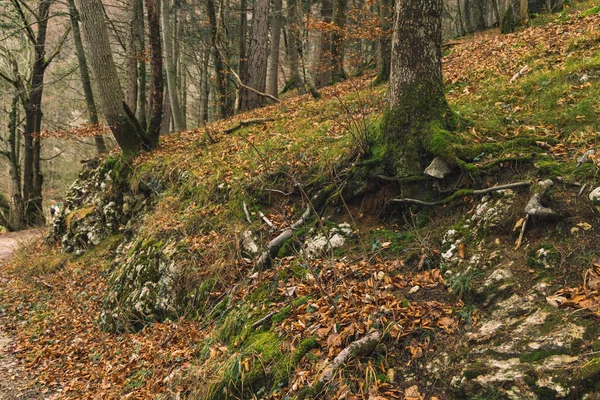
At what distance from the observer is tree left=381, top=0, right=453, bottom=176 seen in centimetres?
432

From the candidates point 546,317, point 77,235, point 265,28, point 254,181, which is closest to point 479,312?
point 546,317

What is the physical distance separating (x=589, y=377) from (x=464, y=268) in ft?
4.45

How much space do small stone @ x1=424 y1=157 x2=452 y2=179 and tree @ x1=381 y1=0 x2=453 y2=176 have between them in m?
0.16

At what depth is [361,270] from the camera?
3.93 metres

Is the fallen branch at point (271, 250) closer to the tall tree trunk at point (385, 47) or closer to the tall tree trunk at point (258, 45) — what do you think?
the tall tree trunk at point (385, 47)

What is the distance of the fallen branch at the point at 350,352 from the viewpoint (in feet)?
9.40

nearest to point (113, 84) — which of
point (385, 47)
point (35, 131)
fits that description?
point (385, 47)

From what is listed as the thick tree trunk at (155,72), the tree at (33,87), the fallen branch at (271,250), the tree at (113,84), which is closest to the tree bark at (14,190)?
the tree at (33,87)

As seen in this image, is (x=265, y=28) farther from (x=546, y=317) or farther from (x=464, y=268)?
(x=546, y=317)

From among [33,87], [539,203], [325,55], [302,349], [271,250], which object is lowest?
[302,349]

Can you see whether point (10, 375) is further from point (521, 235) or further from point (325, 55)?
point (325, 55)

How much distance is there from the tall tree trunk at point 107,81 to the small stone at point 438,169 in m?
7.66

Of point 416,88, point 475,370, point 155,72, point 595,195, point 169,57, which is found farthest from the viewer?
point 169,57

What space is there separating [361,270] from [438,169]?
137cm
